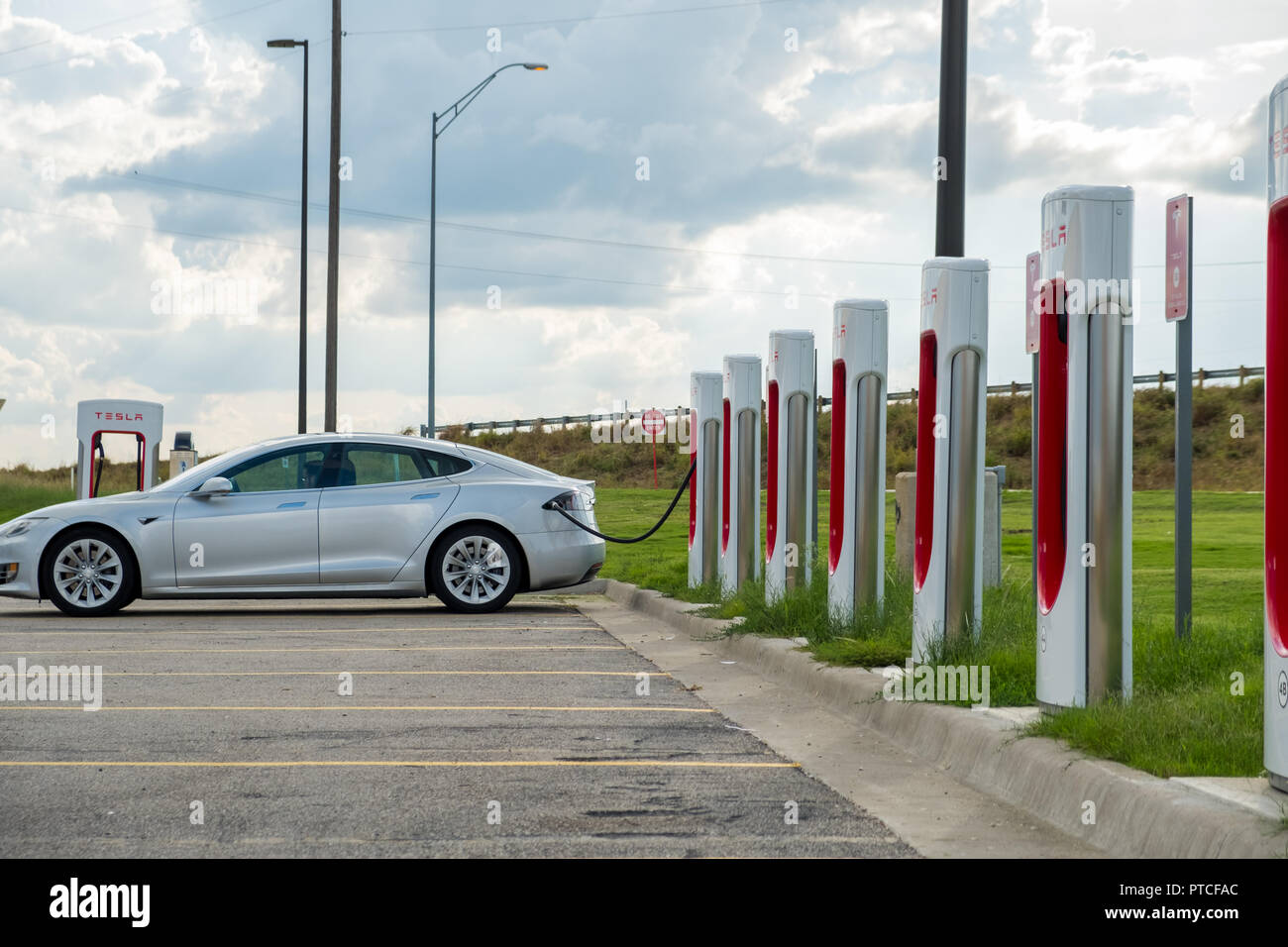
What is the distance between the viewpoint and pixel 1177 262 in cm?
700

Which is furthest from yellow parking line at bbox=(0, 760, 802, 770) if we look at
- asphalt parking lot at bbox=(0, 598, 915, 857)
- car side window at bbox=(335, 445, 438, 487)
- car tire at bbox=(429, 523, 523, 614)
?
car side window at bbox=(335, 445, 438, 487)

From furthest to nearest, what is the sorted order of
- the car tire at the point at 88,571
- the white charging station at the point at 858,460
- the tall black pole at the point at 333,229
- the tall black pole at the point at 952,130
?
the tall black pole at the point at 333,229
the car tire at the point at 88,571
the tall black pole at the point at 952,130
the white charging station at the point at 858,460

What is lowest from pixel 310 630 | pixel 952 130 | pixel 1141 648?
pixel 310 630

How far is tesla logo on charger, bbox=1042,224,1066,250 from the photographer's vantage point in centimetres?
635

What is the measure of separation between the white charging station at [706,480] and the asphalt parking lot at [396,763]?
2.64m

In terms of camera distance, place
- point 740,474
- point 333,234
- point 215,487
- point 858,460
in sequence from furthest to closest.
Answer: point 333,234 < point 215,487 < point 740,474 < point 858,460

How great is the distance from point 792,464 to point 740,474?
1294mm

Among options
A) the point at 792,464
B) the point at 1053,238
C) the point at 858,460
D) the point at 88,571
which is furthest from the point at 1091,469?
the point at 88,571

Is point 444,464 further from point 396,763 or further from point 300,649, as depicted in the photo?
point 396,763

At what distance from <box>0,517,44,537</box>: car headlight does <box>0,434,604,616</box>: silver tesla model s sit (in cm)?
1

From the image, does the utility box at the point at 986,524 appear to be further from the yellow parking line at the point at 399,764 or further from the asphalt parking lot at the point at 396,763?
the yellow parking line at the point at 399,764

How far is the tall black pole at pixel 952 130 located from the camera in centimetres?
1022

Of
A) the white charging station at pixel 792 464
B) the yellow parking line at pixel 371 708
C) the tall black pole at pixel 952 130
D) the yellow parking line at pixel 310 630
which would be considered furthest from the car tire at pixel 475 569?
the yellow parking line at pixel 371 708
